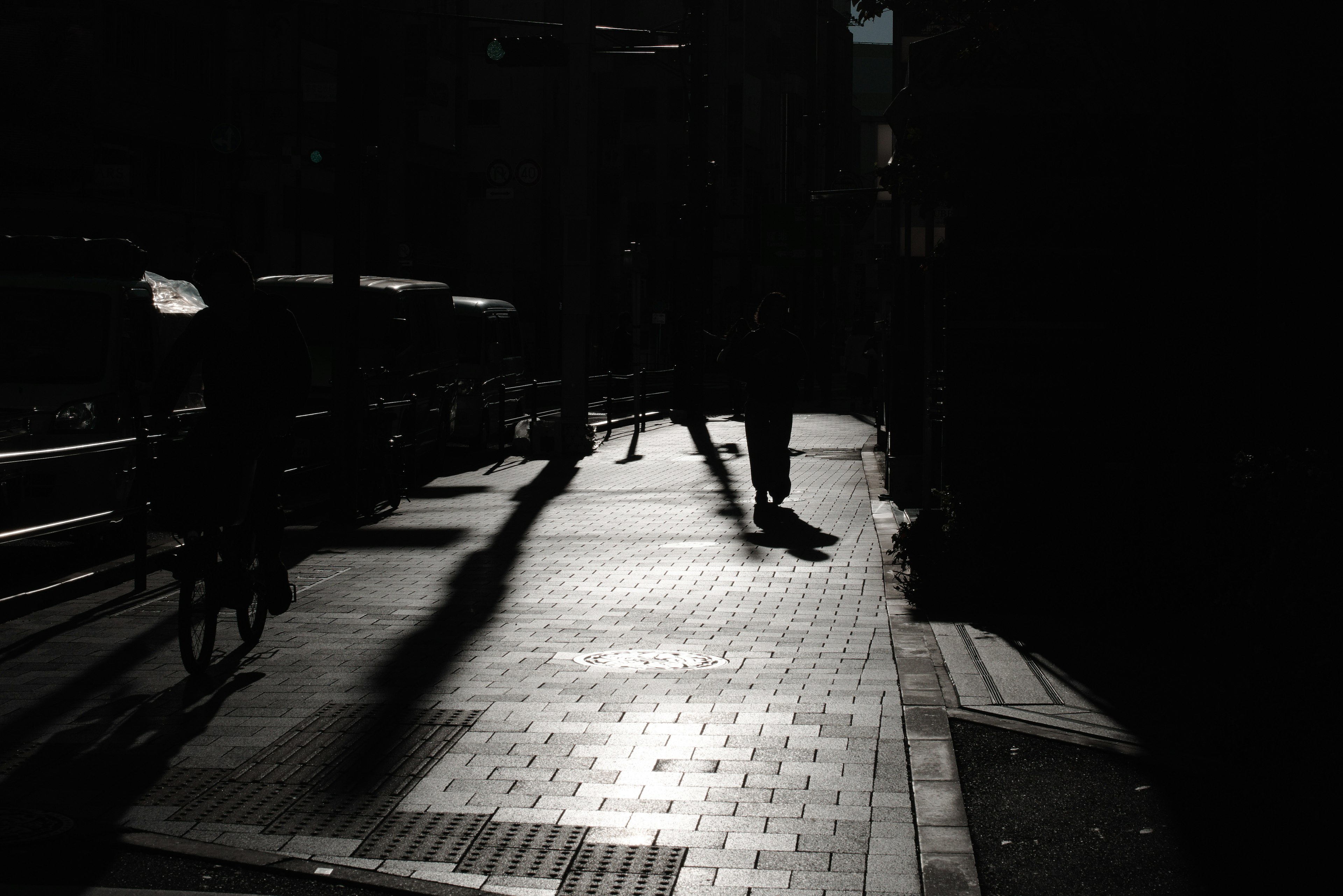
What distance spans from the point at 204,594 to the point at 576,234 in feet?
53.0

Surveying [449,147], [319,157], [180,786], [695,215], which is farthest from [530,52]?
[449,147]

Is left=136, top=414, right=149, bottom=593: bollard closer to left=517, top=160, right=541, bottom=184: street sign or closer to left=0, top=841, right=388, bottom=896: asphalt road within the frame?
left=0, top=841, right=388, bottom=896: asphalt road

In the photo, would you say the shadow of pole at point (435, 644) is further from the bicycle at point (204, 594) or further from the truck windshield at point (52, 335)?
the truck windshield at point (52, 335)

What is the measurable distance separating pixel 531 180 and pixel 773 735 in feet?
80.2

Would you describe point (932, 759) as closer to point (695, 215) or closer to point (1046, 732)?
point (1046, 732)

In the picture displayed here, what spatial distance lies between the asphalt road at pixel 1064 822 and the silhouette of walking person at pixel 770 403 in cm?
A: 934

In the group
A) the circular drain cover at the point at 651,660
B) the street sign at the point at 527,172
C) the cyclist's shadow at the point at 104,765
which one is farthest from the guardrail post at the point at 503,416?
the cyclist's shadow at the point at 104,765

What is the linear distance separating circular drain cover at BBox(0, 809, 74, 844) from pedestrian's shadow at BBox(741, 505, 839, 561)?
7.66m

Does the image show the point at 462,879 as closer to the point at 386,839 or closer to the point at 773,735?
the point at 386,839

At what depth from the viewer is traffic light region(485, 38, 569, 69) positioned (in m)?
23.7

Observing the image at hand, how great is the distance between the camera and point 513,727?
6.62m

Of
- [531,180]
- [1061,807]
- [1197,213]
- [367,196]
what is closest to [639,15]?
[367,196]

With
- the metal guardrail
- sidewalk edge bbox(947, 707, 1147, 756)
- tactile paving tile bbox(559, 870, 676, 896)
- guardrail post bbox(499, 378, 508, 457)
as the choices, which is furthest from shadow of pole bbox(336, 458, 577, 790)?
the metal guardrail

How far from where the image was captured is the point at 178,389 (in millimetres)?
7961
